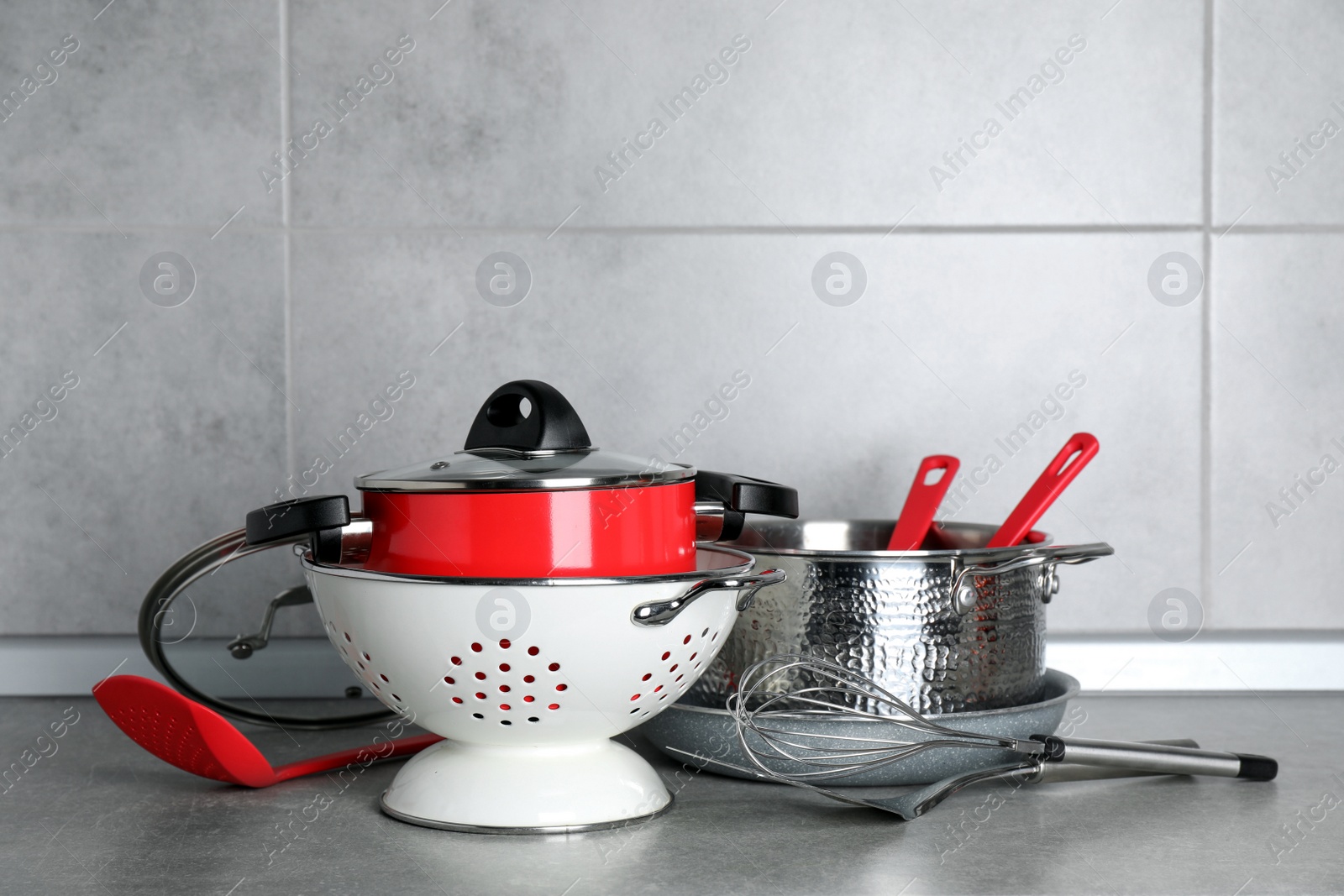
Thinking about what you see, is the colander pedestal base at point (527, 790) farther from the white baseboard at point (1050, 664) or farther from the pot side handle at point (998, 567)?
the white baseboard at point (1050, 664)

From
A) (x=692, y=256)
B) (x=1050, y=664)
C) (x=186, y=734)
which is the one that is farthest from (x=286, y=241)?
(x=1050, y=664)

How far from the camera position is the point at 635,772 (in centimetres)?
54

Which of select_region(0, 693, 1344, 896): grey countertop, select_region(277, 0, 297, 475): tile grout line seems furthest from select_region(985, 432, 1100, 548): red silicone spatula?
select_region(277, 0, 297, 475): tile grout line

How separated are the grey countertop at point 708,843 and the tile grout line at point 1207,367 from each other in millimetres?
216

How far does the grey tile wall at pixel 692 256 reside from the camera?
2.67 ft

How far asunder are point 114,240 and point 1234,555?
34.1 inches

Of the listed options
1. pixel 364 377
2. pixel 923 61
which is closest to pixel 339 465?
pixel 364 377

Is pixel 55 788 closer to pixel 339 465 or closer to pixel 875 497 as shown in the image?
pixel 339 465

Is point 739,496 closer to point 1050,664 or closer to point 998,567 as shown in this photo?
point 998,567

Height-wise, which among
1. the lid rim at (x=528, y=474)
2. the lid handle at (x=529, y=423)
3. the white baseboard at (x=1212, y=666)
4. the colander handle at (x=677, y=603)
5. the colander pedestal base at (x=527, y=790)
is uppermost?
the lid handle at (x=529, y=423)

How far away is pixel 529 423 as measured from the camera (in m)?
0.52

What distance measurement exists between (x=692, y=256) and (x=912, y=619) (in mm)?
362

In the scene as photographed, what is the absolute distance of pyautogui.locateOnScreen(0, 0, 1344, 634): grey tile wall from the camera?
812mm

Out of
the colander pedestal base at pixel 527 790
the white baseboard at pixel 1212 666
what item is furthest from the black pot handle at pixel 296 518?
the white baseboard at pixel 1212 666
